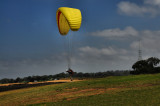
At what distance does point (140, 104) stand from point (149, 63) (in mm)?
50202

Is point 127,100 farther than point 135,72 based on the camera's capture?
No

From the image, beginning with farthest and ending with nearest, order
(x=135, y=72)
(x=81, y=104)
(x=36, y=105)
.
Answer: (x=135, y=72) → (x=36, y=105) → (x=81, y=104)

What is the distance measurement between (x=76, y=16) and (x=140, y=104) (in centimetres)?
1085

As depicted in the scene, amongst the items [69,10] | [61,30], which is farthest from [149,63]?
[69,10]

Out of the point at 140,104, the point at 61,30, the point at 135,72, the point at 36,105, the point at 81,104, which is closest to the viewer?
the point at 140,104

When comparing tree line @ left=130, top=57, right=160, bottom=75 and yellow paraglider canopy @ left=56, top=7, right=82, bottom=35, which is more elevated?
yellow paraglider canopy @ left=56, top=7, right=82, bottom=35

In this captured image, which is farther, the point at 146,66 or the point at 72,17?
the point at 146,66

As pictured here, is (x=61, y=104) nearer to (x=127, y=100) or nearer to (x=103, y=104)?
(x=103, y=104)

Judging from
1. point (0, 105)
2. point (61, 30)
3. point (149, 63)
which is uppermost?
point (61, 30)

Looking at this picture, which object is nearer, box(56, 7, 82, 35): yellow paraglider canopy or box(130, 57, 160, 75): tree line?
box(56, 7, 82, 35): yellow paraglider canopy

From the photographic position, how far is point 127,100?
15492 millimetres

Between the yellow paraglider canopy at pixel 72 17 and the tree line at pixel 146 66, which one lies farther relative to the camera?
the tree line at pixel 146 66

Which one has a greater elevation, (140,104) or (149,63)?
(149,63)

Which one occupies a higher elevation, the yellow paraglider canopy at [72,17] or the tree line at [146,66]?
the yellow paraglider canopy at [72,17]
